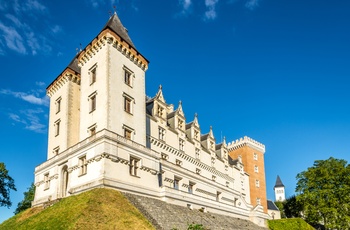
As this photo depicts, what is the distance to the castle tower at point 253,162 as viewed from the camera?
6444cm

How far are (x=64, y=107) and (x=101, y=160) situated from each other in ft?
41.8

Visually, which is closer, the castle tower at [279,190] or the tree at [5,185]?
the tree at [5,185]

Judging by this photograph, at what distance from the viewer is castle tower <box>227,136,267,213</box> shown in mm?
64438

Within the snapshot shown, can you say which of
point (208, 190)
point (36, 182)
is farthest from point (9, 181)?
point (208, 190)

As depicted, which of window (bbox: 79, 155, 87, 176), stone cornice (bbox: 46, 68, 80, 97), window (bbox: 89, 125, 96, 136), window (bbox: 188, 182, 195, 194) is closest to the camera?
window (bbox: 79, 155, 87, 176)

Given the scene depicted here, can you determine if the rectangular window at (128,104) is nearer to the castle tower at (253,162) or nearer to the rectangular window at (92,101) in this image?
the rectangular window at (92,101)

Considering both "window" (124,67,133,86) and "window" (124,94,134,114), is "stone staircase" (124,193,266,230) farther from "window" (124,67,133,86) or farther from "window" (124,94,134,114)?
"window" (124,67,133,86)

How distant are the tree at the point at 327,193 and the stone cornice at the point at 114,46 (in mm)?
36005

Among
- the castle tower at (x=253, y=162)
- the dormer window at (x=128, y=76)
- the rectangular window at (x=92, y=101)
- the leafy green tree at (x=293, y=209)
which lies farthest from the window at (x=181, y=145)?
the leafy green tree at (x=293, y=209)

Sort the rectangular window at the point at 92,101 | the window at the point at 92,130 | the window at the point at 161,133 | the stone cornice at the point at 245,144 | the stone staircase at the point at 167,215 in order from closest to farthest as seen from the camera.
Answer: the stone staircase at the point at 167,215
the window at the point at 92,130
the rectangular window at the point at 92,101
the window at the point at 161,133
the stone cornice at the point at 245,144

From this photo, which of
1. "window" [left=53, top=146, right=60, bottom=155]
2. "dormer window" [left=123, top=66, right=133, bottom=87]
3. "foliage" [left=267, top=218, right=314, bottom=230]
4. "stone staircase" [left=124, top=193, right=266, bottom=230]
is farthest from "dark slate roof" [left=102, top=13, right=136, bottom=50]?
"foliage" [left=267, top=218, right=314, bottom=230]

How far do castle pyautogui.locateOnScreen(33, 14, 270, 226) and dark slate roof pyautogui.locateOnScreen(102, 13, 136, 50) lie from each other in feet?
0.41

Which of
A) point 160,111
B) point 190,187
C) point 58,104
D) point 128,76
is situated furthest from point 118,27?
point 190,187

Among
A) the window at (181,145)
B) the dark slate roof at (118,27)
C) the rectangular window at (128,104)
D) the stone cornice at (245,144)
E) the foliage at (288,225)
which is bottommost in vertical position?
the foliage at (288,225)
